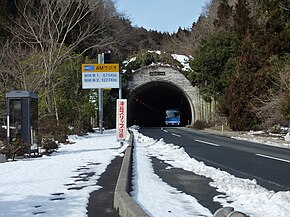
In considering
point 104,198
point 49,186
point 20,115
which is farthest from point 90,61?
point 104,198

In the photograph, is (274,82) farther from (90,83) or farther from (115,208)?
(115,208)

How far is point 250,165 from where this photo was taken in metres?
11.7

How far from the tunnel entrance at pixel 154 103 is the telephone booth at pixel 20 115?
116 feet

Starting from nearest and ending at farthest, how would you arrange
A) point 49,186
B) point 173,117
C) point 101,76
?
point 49,186 → point 101,76 → point 173,117

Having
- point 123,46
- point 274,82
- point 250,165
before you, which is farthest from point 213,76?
point 250,165

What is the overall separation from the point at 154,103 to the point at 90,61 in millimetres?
36832

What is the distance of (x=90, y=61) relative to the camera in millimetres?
33156

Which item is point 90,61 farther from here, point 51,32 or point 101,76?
point 101,76

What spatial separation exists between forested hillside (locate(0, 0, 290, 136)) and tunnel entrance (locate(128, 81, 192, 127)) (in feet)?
39.2

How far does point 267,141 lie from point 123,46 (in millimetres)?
36656

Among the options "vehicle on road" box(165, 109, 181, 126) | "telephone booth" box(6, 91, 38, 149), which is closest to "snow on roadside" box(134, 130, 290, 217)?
"telephone booth" box(6, 91, 38, 149)

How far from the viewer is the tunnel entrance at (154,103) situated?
54.0 meters

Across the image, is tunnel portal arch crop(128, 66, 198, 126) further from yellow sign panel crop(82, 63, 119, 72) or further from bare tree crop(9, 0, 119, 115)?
yellow sign panel crop(82, 63, 119, 72)

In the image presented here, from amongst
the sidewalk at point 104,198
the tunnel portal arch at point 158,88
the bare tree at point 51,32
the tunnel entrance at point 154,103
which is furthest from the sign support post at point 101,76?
the tunnel entrance at point 154,103
